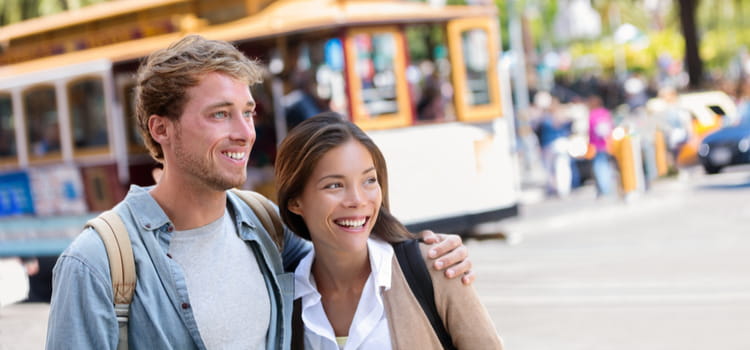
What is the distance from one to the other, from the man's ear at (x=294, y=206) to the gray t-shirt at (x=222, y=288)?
1.13ft

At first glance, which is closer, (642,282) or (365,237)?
(365,237)

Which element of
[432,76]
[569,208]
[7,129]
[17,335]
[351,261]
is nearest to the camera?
[351,261]

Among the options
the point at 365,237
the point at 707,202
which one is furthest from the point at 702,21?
the point at 365,237

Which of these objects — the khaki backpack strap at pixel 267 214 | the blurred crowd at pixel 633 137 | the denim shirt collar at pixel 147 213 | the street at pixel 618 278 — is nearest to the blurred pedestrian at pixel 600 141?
the blurred crowd at pixel 633 137

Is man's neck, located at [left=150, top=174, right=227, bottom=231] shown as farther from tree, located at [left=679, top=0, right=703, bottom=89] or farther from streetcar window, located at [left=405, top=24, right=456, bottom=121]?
tree, located at [left=679, top=0, right=703, bottom=89]

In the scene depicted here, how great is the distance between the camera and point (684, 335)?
7465mm

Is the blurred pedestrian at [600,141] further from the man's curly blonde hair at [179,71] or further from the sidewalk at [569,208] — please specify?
the man's curly blonde hair at [179,71]

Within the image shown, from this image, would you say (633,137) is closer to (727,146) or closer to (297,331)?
(727,146)

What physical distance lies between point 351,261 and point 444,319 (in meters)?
0.34

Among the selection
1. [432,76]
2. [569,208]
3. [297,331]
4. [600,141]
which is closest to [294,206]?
[297,331]

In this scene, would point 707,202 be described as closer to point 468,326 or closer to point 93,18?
point 93,18

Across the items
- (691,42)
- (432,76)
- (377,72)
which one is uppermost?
(691,42)

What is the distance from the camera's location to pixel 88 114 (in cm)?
1277

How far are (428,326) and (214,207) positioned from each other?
0.68 meters
